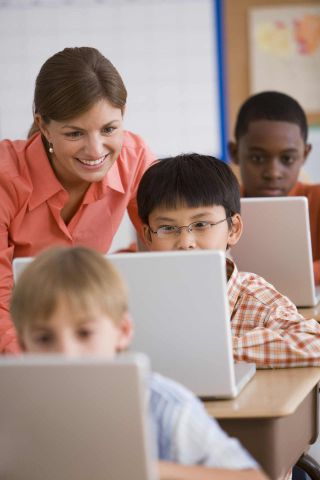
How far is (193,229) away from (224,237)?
0.28 ft

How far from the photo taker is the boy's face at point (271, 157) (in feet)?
10.3

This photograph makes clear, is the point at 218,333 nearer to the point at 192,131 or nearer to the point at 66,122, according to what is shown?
the point at 66,122

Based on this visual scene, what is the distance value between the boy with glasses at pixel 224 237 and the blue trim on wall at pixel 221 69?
9.87ft

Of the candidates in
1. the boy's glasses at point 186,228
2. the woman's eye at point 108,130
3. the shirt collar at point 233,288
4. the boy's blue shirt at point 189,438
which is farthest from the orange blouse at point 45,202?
the boy's blue shirt at point 189,438

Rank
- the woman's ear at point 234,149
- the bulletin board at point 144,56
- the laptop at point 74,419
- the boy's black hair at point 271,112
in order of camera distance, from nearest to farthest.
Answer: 1. the laptop at point 74,419
2. the boy's black hair at point 271,112
3. the woman's ear at point 234,149
4. the bulletin board at point 144,56

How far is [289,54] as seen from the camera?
17.8ft

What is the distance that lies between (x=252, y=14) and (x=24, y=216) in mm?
3204

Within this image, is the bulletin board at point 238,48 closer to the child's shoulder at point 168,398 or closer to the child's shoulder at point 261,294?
the child's shoulder at point 261,294

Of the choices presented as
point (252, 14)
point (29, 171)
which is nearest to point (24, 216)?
point (29, 171)

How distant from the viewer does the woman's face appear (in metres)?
→ 2.22

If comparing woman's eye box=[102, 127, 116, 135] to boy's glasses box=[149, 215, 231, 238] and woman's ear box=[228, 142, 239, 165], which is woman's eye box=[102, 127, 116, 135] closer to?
boy's glasses box=[149, 215, 231, 238]

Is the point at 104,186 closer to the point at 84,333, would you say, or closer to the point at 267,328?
the point at 267,328

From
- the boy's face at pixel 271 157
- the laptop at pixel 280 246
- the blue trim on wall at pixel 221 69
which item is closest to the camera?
the laptop at pixel 280 246

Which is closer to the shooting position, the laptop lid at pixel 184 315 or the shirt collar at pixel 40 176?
the laptop lid at pixel 184 315
